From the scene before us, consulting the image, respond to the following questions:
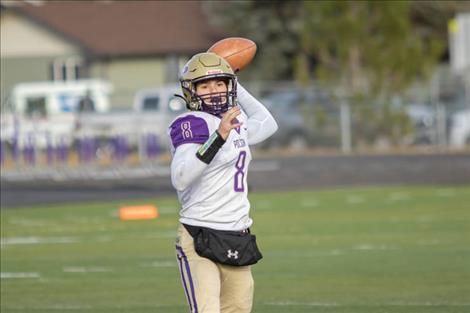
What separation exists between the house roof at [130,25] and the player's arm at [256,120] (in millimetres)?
41201

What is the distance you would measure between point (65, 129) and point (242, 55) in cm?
2057

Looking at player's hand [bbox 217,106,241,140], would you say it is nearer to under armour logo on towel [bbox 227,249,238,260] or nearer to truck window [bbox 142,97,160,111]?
under armour logo on towel [bbox 227,249,238,260]

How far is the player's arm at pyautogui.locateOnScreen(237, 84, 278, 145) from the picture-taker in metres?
6.43

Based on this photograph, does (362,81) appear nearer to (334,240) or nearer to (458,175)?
(458,175)

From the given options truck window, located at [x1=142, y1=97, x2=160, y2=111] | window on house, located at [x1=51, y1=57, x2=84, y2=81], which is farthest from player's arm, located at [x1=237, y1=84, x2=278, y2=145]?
window on house, located at [x1=51, y1=57, x2=84, y2=81]

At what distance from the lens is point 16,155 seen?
77.9 ft

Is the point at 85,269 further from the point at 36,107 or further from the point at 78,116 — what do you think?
the point at 36,107

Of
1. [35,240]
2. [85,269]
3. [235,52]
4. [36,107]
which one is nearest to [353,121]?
[36,107]

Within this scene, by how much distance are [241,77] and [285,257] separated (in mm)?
33234

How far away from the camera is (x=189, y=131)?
19.0ft

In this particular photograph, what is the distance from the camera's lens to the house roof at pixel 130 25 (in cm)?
4822

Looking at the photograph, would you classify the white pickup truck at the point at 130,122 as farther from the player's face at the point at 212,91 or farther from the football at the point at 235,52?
the player's face at the point at 212,91

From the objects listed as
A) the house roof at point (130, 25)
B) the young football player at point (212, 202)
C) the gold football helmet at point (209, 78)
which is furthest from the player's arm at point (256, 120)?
the house roof at point (130, 25)

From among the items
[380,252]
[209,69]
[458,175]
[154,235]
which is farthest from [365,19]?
[209,69]
